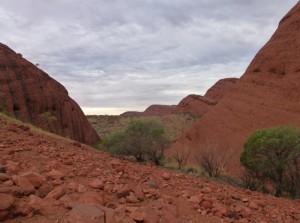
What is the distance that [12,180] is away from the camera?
4.52m


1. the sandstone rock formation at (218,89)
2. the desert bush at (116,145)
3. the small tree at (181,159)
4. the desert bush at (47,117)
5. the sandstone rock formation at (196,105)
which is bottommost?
the small tree at (181,159)

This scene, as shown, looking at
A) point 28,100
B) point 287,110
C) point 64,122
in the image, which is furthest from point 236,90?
point 28,100

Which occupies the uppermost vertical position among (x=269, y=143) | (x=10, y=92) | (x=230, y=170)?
(x=10, y=92)

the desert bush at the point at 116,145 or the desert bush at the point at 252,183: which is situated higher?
the desert bush at the point at 116,145

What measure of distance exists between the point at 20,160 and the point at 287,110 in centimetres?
2867

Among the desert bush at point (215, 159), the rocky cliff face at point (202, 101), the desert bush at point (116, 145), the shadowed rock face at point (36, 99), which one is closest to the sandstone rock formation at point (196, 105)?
the rocky cliff face at point (202, 101)

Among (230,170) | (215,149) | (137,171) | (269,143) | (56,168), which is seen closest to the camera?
(56,168)

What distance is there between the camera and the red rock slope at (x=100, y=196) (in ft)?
13.5

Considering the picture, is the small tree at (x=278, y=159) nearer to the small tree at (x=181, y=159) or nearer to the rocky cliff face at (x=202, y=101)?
the small tree at (x=181, y=159)

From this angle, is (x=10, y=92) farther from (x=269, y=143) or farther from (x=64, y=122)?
(x=269, y=143)

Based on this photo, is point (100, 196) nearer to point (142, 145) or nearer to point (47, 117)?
point (142, 145)

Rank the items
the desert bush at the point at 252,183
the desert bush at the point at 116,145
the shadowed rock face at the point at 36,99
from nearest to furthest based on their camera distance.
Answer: the desert bush at the point at 252,183 → the desert bush at the point at 116,145 → the shadowed rock face at the point at 36,99

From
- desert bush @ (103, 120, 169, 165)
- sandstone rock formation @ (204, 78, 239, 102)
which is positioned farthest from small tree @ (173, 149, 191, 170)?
sandstone rock formation @ (204, 78, 239, 102)

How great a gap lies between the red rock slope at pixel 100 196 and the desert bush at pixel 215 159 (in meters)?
15.3
